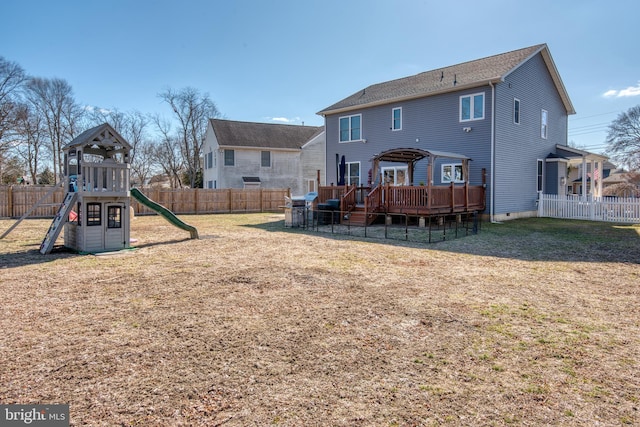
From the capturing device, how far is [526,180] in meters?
19.2

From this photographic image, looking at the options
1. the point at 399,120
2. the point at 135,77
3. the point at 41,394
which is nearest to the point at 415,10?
the point at 399,120

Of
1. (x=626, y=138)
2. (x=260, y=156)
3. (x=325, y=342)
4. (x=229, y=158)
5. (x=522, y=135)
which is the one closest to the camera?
(x=325, y=342)

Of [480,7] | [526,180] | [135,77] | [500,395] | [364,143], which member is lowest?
[500,395]

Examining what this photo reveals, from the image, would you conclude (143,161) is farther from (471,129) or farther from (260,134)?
(471,129)

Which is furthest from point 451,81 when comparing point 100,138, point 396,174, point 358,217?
point 100,138

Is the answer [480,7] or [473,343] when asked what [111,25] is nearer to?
[480,7]

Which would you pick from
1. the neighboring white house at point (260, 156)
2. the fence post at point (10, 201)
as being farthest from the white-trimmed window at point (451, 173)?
the fence post at point (10, 201)

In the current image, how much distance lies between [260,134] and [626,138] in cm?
3983

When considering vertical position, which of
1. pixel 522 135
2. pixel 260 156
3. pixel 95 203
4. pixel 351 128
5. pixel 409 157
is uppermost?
pixel 351 128

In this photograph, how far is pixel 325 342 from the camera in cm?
406

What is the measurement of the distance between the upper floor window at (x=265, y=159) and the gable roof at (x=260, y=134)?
0.60 m

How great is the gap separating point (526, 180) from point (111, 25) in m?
20.1

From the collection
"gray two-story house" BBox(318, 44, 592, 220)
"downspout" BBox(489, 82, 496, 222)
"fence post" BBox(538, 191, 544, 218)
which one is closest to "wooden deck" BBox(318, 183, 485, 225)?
"gray two-story house" BBox(318, 44, 592, 220)

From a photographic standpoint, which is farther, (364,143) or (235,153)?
(235,153)
